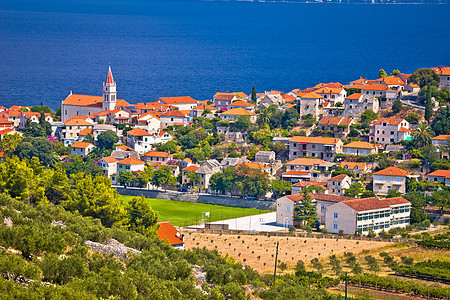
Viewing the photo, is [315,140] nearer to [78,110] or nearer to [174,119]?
[174,119]

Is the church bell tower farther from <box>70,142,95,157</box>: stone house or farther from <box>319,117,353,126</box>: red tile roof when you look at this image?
<box>319,117,353,126</box>: red tile roof

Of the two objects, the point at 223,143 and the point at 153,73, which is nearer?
the point at 223,143

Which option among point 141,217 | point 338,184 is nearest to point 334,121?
point 338,184

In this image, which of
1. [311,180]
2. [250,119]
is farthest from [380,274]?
[250,119]

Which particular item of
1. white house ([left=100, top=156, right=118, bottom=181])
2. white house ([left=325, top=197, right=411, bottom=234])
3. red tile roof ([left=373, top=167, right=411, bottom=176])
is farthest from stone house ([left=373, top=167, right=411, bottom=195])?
white house ([left=100, top=156, right=118, bottom=181])

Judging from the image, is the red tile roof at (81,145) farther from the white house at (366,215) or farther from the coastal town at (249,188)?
the white house at (366,215)

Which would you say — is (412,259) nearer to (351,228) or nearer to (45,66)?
(351,228)


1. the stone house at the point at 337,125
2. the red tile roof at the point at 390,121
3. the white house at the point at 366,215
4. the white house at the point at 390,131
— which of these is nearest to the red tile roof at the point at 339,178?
the white house at the point at 366,215
